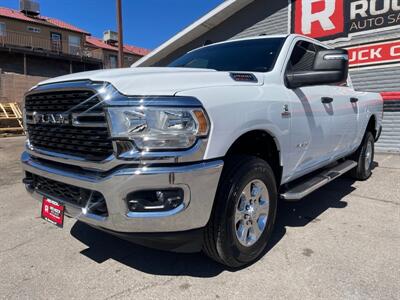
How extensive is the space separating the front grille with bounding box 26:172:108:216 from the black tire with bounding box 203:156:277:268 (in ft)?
2.48

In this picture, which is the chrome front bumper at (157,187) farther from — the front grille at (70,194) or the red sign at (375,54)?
the red sign at (375,54)

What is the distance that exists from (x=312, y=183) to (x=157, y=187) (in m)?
2.06

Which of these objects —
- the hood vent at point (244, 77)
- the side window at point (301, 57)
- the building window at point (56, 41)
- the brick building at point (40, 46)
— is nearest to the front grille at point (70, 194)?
the hood vent at point (244, 77)

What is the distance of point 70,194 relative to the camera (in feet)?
8.72

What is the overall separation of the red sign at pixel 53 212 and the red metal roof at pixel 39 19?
1339 inches

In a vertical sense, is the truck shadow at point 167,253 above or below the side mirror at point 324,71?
below

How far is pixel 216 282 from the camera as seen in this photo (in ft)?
8.70


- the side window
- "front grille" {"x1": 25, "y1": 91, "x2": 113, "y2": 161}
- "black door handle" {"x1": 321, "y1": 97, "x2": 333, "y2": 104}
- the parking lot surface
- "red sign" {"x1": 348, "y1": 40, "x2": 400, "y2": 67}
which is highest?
"red sign" {"x1": 348, "y1": 40, "x2": 400, "y2": 67}

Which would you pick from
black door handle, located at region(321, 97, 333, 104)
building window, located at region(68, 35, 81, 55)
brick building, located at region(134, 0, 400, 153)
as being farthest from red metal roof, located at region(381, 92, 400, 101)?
building window, located at region(68, 35, 81, 55)

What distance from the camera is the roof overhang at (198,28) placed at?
35.9 ft

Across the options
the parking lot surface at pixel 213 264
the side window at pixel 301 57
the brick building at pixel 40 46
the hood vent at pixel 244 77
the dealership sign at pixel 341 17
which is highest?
the brick building at pixel 40 46

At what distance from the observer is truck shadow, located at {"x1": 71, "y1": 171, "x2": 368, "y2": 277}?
9.41 ft

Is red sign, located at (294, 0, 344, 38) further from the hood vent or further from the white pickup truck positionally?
the hood vent

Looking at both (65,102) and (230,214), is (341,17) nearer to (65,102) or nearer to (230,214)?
(230,214)
